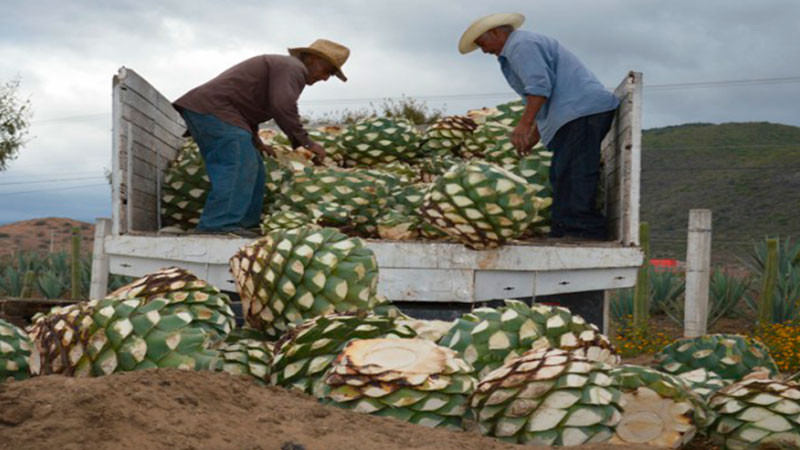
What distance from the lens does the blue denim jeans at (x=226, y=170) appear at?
617cm

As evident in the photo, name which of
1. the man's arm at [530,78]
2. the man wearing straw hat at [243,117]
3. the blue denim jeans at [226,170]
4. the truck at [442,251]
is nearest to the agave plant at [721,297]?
the truck at [442,251]

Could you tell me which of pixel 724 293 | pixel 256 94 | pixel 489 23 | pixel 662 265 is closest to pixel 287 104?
pixel 256 94

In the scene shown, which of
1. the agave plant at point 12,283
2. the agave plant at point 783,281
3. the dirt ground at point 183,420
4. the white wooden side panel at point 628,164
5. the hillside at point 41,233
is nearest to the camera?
the dirt ground at point 183,420

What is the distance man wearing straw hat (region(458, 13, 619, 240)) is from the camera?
610 cm

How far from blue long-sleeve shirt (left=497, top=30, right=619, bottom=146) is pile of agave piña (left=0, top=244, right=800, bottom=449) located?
3091 mm

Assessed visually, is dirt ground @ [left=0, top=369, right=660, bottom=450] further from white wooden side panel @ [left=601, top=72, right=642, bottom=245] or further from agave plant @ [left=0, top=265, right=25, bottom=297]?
agave plant @ [left=0, top=265, right=25, bottom=297]

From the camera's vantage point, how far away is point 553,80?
20.6ft

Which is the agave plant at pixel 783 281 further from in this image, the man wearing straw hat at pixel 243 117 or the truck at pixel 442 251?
the man wearing straw hat at pixel 243 117

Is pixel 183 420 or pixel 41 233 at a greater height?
pixel 183 420

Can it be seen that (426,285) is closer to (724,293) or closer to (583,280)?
(583,280)

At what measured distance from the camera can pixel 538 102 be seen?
610 cm

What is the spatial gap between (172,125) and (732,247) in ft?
133

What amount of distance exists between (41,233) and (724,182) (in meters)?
42.7

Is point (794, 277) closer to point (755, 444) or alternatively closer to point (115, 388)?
point (755, 444)
